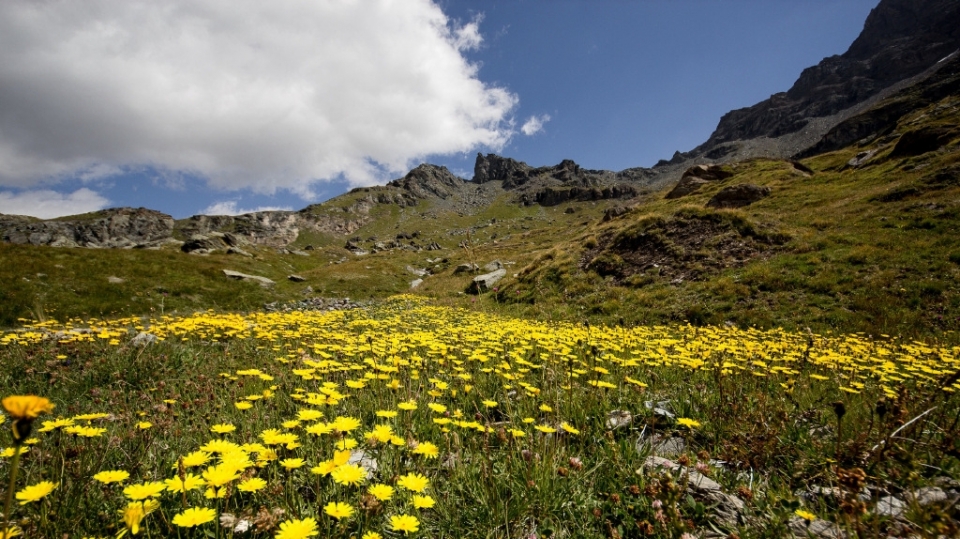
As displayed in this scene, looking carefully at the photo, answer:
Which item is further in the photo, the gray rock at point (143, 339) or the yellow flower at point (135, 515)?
the gray rock at point (143, 339)

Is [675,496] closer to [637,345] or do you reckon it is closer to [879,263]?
[637,345]

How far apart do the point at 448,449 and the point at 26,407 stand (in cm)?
233

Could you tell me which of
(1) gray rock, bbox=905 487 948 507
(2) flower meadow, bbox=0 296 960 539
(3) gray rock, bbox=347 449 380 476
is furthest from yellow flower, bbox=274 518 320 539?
(1) gray rock, bbox=905 487 948 507

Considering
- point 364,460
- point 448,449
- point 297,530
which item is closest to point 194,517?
point 297,530

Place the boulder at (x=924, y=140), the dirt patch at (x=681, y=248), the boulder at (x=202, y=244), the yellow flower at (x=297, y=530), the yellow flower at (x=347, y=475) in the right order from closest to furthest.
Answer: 1. the yellow flower at (x=297, y=530)
2. the yellow flower at (x=347, y=475)
3. the dirt patch at (x=681, y=248)
4. the boulder at (x=924, y=140)
5. the boulder at (x=202, y=244)

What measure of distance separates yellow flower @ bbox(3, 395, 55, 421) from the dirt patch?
1613 centimetres

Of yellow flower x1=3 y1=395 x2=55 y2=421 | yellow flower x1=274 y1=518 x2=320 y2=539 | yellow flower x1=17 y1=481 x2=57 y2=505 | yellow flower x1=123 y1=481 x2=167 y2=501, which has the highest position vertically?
yellow flower x1=3 y1=395 x2=55 y2=421

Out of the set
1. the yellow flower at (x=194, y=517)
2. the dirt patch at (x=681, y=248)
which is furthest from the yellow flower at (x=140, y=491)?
the dirt patch at (x=681, y=248)

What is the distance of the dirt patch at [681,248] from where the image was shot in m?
15.2

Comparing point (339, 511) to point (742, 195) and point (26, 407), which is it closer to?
point (26, 407)

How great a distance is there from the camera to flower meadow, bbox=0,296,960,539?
6.63 feet

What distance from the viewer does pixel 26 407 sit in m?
1.16

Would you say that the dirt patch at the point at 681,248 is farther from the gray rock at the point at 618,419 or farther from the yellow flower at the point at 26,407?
the yellow flower at the point at 26,407

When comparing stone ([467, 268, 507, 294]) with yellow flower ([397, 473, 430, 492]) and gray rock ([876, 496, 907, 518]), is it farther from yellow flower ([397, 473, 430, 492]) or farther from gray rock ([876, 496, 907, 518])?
yellow flower ([397, 473, 430, 492])
